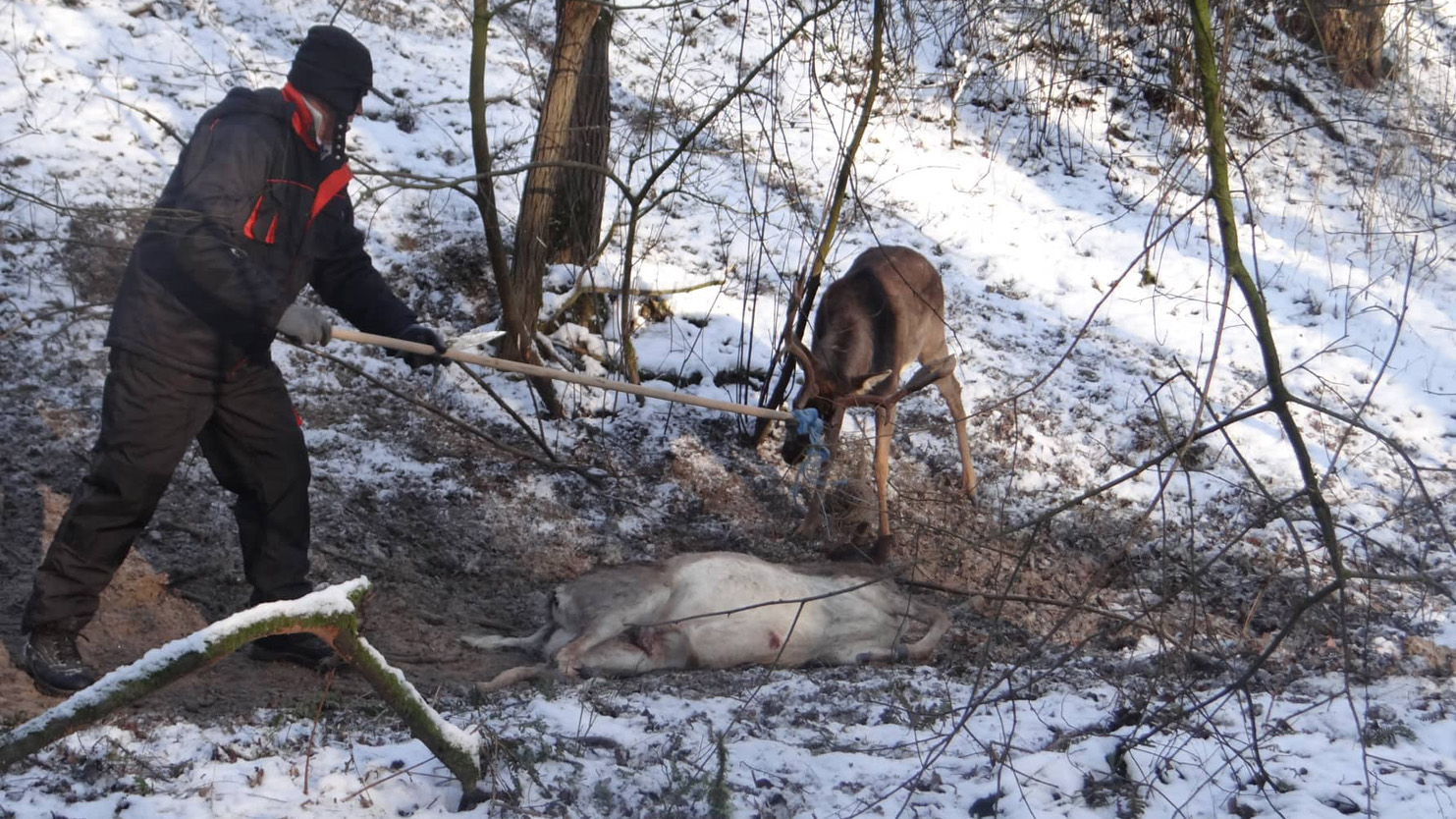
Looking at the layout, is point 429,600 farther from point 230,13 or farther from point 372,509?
point 230,13

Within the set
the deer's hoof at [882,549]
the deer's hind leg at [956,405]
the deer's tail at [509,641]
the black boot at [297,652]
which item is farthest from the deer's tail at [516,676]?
the deer's hind leg at [956,405]

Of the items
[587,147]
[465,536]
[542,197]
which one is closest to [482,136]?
[542,197]

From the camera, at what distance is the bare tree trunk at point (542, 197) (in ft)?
22.1

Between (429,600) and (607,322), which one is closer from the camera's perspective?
(429,600)

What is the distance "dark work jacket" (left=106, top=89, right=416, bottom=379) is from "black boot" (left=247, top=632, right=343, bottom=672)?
44.5 inches

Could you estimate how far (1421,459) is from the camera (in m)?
8.27

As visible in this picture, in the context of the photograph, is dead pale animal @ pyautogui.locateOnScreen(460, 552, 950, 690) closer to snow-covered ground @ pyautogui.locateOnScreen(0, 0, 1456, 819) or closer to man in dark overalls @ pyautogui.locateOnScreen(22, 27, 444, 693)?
snow-covered ground @ pyautogui.locateOnScreen(0, 0, 1456, 819)

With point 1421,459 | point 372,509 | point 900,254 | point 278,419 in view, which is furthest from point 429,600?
point 1421,459

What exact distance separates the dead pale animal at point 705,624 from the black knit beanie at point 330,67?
2.30m

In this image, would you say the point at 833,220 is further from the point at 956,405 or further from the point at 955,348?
the point at 955,348

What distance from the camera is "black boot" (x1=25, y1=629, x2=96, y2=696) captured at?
3.86m

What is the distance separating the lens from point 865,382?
258 inches

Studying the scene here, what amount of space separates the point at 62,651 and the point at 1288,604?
5.71 meters

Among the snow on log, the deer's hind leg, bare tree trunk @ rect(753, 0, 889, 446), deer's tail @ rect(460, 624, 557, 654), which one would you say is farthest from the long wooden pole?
the deer's hind leg
